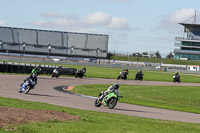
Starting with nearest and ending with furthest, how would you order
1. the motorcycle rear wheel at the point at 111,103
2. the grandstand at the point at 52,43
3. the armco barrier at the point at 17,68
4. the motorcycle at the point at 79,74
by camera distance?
1. the motorcycle rear wheel at the point at 111,103
2. the armco barrier at the point at 17,68
3. the motorcycle at the point at 79,74
4. the grandstand at the point at 52,43

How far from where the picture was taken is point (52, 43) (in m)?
120

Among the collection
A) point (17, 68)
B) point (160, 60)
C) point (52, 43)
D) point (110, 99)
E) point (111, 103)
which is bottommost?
point (111, 103)

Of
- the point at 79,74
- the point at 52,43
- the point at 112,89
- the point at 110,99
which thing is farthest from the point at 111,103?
the point at 52,43

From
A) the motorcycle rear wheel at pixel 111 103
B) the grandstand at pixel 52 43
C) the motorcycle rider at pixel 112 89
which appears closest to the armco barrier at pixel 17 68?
the motorcycle rider at pixel 112 89

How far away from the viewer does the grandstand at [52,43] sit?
111700 millimetres

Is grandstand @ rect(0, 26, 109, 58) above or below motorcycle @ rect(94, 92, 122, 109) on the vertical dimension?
above

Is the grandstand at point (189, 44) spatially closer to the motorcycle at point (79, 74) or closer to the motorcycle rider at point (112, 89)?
the motorcycle at point (79, 74)

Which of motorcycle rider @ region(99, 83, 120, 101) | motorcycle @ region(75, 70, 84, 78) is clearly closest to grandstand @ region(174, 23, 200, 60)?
motorcycle @ region(75, 70, 84, 78)

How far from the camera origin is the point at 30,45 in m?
116

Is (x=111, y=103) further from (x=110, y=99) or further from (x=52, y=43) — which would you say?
(x=52, y=43)

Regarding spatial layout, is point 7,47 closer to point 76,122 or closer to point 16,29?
point 16,29

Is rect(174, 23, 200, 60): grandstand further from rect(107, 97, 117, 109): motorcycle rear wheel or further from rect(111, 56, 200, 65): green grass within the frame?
rect(107, 97, 117, 109): motorcycle rear wheel

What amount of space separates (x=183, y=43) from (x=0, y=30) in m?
59.7

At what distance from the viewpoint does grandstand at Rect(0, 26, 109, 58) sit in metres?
112
